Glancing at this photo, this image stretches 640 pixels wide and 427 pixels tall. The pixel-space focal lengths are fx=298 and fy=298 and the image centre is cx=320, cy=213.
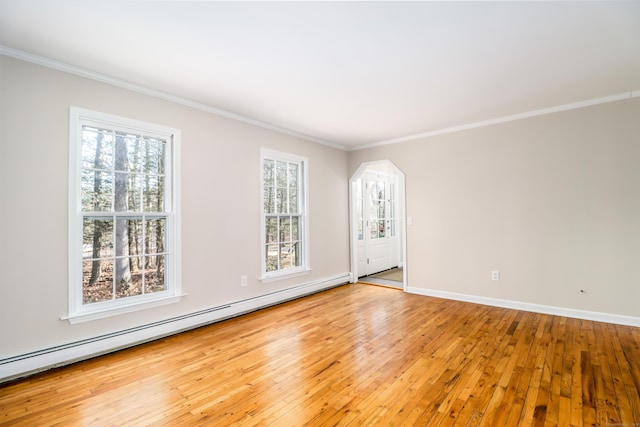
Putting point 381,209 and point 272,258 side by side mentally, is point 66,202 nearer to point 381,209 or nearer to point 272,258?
point 272,258

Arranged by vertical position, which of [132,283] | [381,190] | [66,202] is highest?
[381,190]

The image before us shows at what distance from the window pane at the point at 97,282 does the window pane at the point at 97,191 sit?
515 mm

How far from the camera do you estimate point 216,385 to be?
222 centimetres

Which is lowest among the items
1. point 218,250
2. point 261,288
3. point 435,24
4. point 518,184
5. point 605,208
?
point 261,288

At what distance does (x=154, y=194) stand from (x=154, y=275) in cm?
87

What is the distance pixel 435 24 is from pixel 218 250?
3.12 m

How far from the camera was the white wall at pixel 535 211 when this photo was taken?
3393 mm

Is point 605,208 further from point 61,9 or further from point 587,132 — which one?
point 61,9

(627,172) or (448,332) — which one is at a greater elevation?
(627,172)

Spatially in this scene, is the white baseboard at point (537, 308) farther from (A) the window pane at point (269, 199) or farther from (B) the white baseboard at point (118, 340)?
(A) the window pane at point (269, 199)

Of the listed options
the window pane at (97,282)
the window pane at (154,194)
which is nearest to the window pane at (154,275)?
the window pane at (97,282)

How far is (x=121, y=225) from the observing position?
2953 mm

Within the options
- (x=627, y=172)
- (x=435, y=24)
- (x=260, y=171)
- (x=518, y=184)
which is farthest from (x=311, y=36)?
(x=627, y=172)

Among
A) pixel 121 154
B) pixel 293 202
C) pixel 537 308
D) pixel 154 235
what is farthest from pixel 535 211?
pixel 121 154
